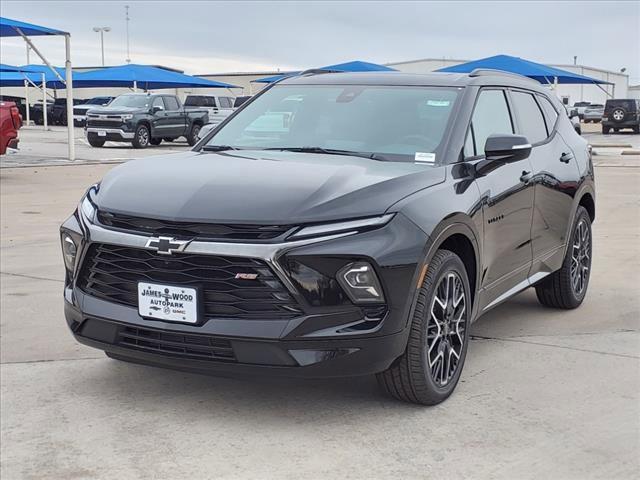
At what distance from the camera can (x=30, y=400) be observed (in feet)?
13.4

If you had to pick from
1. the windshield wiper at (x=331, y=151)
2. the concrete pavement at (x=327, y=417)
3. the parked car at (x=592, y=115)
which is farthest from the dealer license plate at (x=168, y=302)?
the parked car at (x=592, y=115)

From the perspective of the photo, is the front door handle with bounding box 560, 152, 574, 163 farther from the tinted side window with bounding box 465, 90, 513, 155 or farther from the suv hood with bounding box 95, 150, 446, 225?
the suv hood with bounding box 95, 150, 446, 225

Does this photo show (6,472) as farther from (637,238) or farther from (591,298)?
(637,238)

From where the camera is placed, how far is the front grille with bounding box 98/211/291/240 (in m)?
3.47

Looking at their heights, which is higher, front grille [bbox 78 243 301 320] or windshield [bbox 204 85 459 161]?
windshield [bbox 204 85 459 161]

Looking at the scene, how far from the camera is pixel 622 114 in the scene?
129 feet

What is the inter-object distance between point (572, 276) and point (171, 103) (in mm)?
23103

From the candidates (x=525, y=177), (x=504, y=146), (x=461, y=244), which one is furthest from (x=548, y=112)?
(x=461, y=244)

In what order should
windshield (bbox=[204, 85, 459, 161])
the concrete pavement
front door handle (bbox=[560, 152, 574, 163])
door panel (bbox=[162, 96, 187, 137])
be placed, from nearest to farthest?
1. the concrete pavement
2. windshield (bbox=[204, 85, 459, 161])
3. front door handle (bbox=[560, 152, 574, 163])
4. door panel (bbox=[162, 96, 187, 137])

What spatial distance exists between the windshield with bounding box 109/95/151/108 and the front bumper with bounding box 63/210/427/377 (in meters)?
23.4

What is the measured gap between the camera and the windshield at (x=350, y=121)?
179 inches

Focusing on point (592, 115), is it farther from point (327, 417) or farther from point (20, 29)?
point (327, 417)

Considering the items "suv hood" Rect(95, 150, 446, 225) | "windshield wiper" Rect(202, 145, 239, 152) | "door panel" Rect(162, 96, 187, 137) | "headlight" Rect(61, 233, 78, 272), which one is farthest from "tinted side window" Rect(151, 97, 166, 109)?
"headlight" Rect(61, 233, 78, 272)

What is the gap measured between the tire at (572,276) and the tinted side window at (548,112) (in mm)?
681
